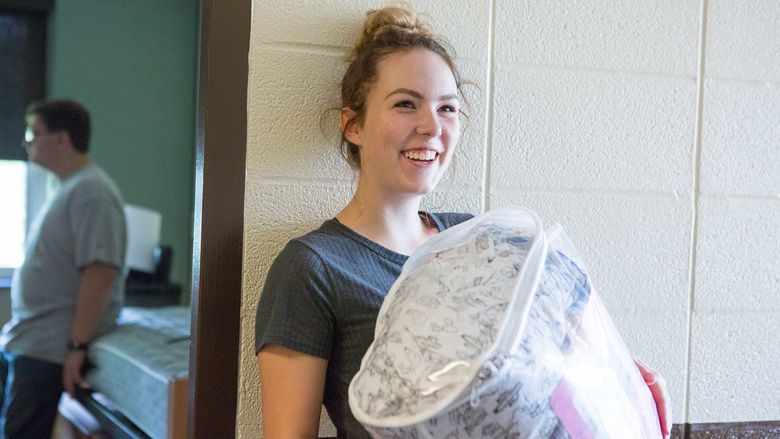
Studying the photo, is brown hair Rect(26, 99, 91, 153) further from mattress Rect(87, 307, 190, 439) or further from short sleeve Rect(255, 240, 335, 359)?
short sleeve Rect(255, 240, 335, 359)

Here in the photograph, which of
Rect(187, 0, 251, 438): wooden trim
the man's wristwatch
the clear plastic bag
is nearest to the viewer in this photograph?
the clear plastic bag

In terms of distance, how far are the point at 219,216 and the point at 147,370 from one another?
1.87 metres

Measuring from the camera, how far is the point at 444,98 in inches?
63.9

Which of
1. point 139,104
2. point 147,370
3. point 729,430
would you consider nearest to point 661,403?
point 729,430

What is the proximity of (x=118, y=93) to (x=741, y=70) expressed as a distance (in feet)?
14.9

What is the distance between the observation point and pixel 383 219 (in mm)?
1662

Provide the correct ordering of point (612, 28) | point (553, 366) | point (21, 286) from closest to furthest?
point (553, 366)
point (612, 28)
point (21, 286)

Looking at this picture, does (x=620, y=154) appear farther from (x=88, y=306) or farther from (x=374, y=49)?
(x=88, y=306)

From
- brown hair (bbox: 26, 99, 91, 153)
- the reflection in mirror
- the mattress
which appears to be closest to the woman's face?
the mattress

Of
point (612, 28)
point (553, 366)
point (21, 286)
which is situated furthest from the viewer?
point (21, 286)

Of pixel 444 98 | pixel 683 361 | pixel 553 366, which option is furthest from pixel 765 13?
pixel 553 366

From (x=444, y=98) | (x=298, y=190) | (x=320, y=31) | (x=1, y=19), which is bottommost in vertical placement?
(x=298, y=190)

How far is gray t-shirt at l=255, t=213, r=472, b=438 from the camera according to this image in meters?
1.47

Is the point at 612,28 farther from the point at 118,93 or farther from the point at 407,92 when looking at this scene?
the point at 118,93
